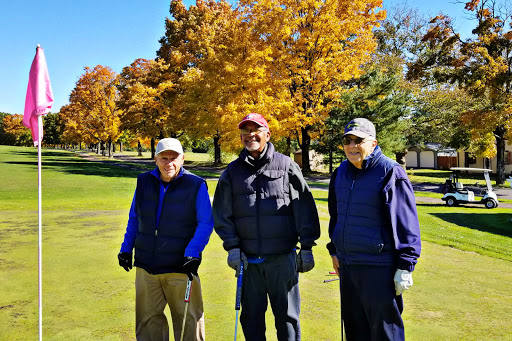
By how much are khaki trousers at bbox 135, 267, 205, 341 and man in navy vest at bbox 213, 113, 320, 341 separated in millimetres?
419

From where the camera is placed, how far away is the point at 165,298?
12.0ft

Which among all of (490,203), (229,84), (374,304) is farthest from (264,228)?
(229,84)

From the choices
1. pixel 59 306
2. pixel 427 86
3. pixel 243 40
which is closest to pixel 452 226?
pixel 59 306

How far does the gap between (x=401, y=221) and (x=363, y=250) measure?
14.6 inches

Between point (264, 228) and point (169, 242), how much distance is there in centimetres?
84

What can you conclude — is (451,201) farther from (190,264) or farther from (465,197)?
(190,264)

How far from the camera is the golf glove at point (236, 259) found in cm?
339

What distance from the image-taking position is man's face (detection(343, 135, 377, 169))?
131 inches

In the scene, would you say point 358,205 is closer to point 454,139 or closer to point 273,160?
point 273,160

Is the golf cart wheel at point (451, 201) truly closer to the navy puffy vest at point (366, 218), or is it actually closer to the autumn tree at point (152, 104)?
the navy puffy vest at point (366, 218)

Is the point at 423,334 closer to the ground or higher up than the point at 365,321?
closer to the ground

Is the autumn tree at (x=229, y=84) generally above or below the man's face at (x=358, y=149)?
above

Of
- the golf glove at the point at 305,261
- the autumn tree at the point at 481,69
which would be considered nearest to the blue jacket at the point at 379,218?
the golf glove at the point at 305,261

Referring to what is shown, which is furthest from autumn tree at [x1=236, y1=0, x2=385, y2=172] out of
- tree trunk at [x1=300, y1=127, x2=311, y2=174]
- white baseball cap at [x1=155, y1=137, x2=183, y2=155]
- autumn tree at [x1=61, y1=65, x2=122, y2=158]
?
autumn tree at [x1=61, y1=65, x2=122, y2=158]
